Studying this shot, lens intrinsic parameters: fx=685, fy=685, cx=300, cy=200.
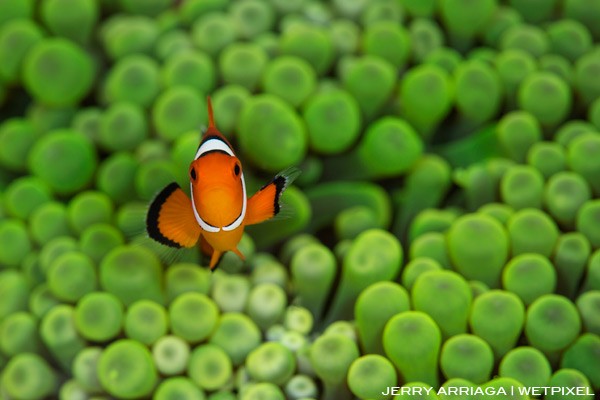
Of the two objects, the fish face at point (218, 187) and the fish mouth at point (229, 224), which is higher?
the fish face at point (218, 187)

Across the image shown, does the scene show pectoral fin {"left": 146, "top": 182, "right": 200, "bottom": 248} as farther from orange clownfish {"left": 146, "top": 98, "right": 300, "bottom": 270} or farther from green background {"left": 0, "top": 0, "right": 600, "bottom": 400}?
green background {"left": 0, "top": 0, "right": 600, "bottom": 400}

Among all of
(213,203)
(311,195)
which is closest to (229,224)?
(213,203)

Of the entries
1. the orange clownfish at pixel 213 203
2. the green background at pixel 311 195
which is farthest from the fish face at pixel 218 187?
the green background at pixel 311 195

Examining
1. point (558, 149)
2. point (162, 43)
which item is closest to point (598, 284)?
point (558, 149)

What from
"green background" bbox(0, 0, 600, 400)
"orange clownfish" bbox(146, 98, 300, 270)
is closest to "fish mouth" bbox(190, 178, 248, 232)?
"orange clownfish" bbox(146, 98, 300, 270)

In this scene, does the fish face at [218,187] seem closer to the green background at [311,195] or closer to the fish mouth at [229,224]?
the fish mouth at [229,224]

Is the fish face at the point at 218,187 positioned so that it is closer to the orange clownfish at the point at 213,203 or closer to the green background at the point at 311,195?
the orange clownfish at the point at 213,203

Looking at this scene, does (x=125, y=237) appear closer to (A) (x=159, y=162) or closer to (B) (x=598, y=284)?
(A) (x=159, y=162)

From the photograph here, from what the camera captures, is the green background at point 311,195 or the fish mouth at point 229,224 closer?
the fish mouth at point 229,224

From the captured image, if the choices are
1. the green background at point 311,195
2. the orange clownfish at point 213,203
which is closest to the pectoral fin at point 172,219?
the orange clownfish at point 213,203
